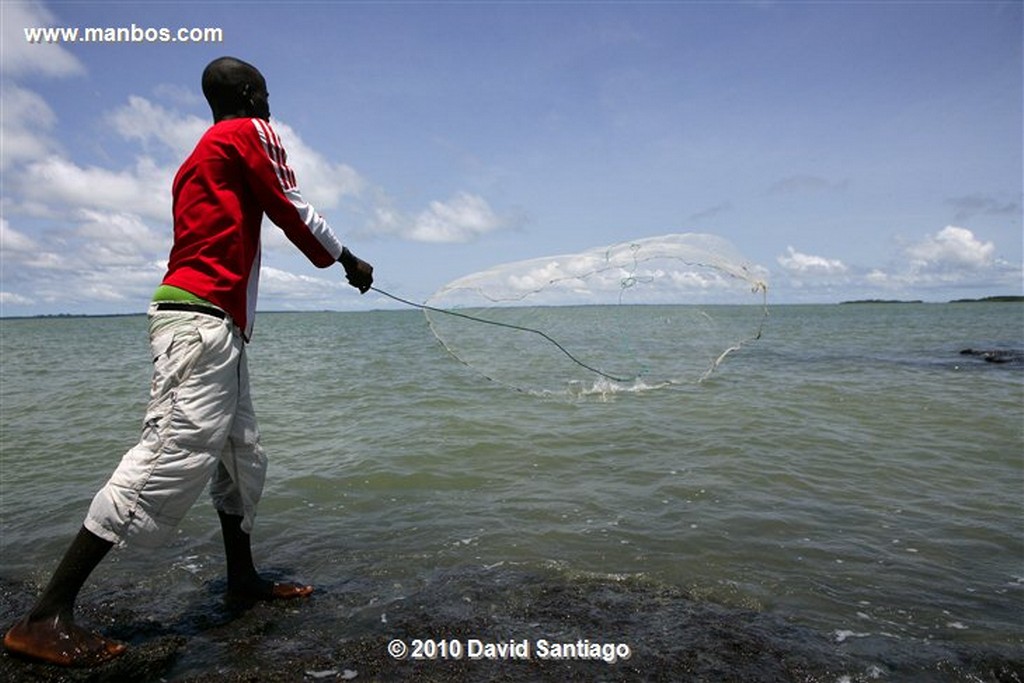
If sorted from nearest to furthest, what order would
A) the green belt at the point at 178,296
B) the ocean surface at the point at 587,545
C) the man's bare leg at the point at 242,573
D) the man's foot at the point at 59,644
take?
the man's foot at the point at 59,644
the green belt at the point at 178,296
the ocean surface at the point at 587,545
the man's bare leg at the point at 242,573

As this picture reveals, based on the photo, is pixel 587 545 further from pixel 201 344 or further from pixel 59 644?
pixel 59 644

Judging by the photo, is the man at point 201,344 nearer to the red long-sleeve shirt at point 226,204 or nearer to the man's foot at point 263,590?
the red long-sleeve shirt at point 226,204

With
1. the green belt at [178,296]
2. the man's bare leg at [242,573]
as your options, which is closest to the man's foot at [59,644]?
the man's bare leg at [242,573]

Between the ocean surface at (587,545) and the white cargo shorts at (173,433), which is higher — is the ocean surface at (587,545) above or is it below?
below

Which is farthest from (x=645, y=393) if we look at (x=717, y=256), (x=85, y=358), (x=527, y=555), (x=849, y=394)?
(x=85, y=358)

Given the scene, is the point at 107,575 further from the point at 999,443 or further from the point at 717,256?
the point at 999,443

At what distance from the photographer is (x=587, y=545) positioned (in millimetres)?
4887

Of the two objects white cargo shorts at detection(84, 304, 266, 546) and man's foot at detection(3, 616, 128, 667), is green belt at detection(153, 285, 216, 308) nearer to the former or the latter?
white cargo shorts at detection(84, 304, 266, 546)

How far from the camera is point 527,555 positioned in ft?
15.3

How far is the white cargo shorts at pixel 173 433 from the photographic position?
291 cm

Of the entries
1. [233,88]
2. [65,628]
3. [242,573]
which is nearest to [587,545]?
[242,573]

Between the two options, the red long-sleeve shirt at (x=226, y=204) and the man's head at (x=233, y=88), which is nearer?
the red long-sleeve shirt at (x=226, y=204)

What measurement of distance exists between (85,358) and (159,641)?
29.6m

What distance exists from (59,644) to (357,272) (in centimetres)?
228
